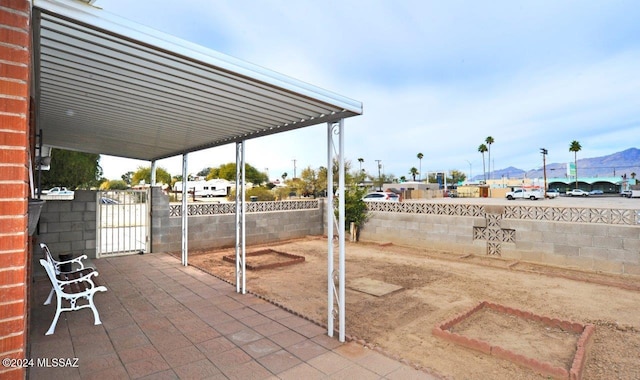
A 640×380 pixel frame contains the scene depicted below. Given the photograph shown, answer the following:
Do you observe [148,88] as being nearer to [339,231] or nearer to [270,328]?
[339,231]

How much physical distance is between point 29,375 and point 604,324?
684 cm

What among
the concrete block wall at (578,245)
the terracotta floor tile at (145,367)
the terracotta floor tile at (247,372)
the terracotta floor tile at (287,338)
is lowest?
the terracotta floor tile at (287,338)

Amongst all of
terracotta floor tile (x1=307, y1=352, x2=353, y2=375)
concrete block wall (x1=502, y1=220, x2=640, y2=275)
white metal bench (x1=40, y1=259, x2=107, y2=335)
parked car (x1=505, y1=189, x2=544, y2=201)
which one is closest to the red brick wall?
terracotta floor tile (x1=307, y1=352, x2=353, y2=375)

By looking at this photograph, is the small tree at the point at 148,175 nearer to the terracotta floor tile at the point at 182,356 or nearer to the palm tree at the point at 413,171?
the terracotta floor tile at the point at 182,356

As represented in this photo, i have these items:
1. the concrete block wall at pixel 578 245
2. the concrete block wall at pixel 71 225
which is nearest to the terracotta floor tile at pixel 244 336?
the concrete block wall at pixel 71 225

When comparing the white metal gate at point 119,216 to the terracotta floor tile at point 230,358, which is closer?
the terracotta floor tile at point 230,358

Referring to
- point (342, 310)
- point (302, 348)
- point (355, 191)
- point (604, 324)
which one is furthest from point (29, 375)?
point (355, 191)

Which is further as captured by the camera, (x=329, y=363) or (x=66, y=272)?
→ (x=66, y=272)

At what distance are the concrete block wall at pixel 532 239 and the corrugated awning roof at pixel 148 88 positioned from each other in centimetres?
692

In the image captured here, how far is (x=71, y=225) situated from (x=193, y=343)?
229 inches

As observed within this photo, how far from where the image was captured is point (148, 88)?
9.97 ft

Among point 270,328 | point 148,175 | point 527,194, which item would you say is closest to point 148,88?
point 270,328

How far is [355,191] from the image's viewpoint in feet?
37.7

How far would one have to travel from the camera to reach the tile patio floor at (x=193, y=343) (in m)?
2.99
